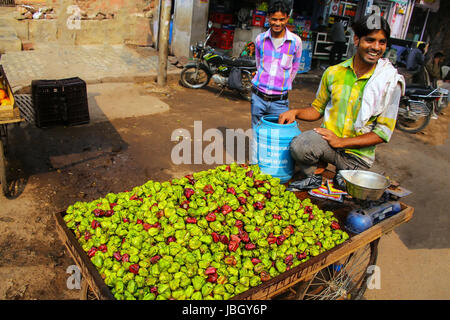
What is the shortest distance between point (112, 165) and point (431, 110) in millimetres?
7634

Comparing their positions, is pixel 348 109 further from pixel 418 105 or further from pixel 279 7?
pixel 418 105

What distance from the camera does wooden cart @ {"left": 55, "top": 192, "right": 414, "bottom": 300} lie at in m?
2.14

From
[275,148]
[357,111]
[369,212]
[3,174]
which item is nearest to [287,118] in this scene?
[275,148]

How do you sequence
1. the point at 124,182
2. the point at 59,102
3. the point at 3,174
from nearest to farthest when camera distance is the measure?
the point at 3,174 → the point at 124,182 → the point at 59,102

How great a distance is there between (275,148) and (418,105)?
6867 millimetres

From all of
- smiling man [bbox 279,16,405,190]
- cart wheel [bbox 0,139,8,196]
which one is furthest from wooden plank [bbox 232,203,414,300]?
cart wheel [bbox 0,139,8,196]

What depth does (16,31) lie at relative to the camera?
9.80 metres

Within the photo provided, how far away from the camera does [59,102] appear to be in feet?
20.8

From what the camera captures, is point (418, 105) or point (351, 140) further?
point (418, 105)

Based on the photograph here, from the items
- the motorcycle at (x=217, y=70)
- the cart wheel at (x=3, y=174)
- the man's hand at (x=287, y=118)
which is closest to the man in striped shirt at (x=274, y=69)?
the man's hand at (x=287, y=118)

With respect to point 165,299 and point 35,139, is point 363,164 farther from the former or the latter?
point 35,139

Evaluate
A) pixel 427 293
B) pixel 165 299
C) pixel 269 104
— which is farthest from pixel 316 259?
pixel 269 104

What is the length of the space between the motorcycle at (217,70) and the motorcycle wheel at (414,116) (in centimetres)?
391

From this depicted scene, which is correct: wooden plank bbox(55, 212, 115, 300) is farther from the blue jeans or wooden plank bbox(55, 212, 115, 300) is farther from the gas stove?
the blue jeans
